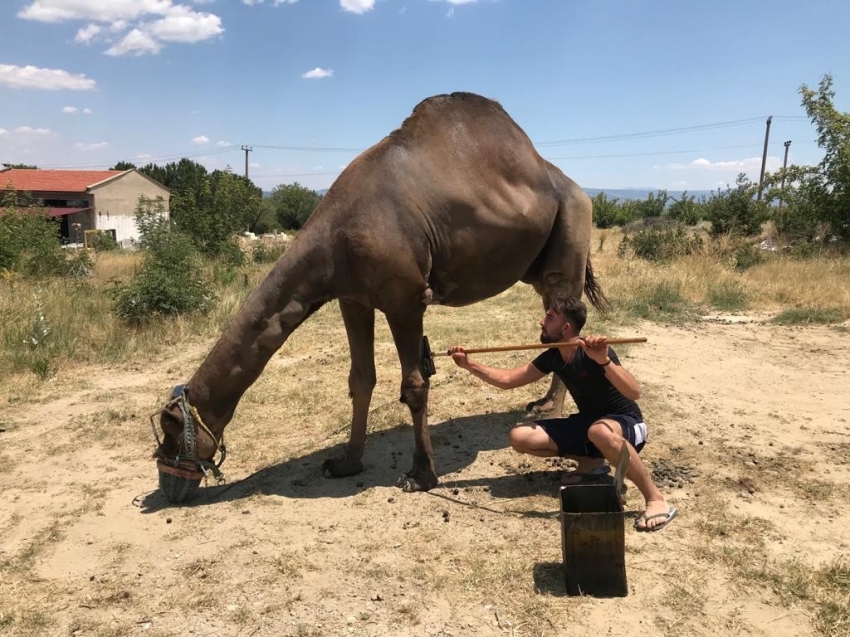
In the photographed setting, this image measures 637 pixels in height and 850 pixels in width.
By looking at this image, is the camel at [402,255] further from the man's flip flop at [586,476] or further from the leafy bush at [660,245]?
the leafy bush at [660,245]

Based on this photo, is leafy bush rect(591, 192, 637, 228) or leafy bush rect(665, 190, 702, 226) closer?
leafy bush rect(665, 190, 702, 226)

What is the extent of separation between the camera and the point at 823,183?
50.3 feet

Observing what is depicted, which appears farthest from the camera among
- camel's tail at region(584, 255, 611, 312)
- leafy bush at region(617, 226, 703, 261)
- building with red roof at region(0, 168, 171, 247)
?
building with red roof at region(0, 168, 171, 247)

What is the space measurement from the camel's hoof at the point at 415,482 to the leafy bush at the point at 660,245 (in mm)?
12525

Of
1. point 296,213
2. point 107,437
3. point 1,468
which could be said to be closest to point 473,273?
point 107,437

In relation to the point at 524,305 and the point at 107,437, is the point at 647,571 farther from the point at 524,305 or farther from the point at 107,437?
the point at 524,305

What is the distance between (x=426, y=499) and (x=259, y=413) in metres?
2.50

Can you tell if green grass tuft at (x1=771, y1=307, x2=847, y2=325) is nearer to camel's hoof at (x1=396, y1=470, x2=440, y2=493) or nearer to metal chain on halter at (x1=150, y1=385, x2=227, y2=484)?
camel's hoof at (x1=396, y1=470, x2=440, y2=493)

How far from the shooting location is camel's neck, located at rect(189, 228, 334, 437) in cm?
397

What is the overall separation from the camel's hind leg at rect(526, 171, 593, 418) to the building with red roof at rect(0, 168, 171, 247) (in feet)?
129

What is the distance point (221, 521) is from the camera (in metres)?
3.91

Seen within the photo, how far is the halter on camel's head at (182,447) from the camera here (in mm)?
3920

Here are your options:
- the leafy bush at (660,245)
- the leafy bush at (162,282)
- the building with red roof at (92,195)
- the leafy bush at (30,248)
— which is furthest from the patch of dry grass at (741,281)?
the building with red roof at (92,195)

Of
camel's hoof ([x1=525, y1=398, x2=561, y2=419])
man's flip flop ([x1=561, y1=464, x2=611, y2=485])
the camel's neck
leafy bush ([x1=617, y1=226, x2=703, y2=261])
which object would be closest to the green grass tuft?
leafy bush ([x1=617, y1=226, x2=703, y2=261])
